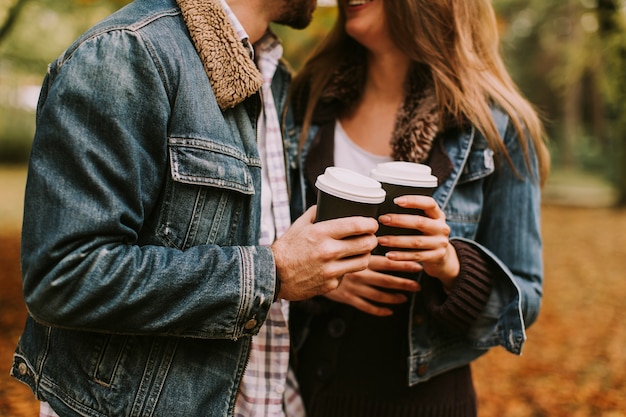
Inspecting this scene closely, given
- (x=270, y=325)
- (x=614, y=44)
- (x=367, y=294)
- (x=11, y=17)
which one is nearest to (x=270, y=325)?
(x=270, y=325)

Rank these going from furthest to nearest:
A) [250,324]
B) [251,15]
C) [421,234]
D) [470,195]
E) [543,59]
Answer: [543,59] → [470,195] → [251,15] → [421,234] → [250,324]

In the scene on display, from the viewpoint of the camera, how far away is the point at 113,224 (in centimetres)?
140

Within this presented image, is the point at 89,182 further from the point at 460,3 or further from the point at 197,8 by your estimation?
the point at 460,3

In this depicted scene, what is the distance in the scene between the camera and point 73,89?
4.54ft

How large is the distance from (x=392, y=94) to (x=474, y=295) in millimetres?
910

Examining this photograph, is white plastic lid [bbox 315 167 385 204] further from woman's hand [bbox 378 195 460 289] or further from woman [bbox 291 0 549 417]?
woman [bbox 291 0 549 417]

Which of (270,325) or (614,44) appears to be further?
(614,44)

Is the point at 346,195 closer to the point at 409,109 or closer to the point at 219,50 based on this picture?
the point at 219,50

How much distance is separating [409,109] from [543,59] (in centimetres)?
3026

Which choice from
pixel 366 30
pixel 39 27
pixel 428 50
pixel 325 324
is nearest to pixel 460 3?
pixel 428 50

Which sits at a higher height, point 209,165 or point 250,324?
point 209,165

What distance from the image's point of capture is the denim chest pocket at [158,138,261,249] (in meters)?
1.53

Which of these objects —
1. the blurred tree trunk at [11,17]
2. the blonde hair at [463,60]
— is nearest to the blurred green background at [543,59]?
the blurred tree trunk at [11,17]

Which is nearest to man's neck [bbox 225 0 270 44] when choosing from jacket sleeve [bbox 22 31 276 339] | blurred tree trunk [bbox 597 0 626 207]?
jacket sleeve [bbox 22 31 276 339]
